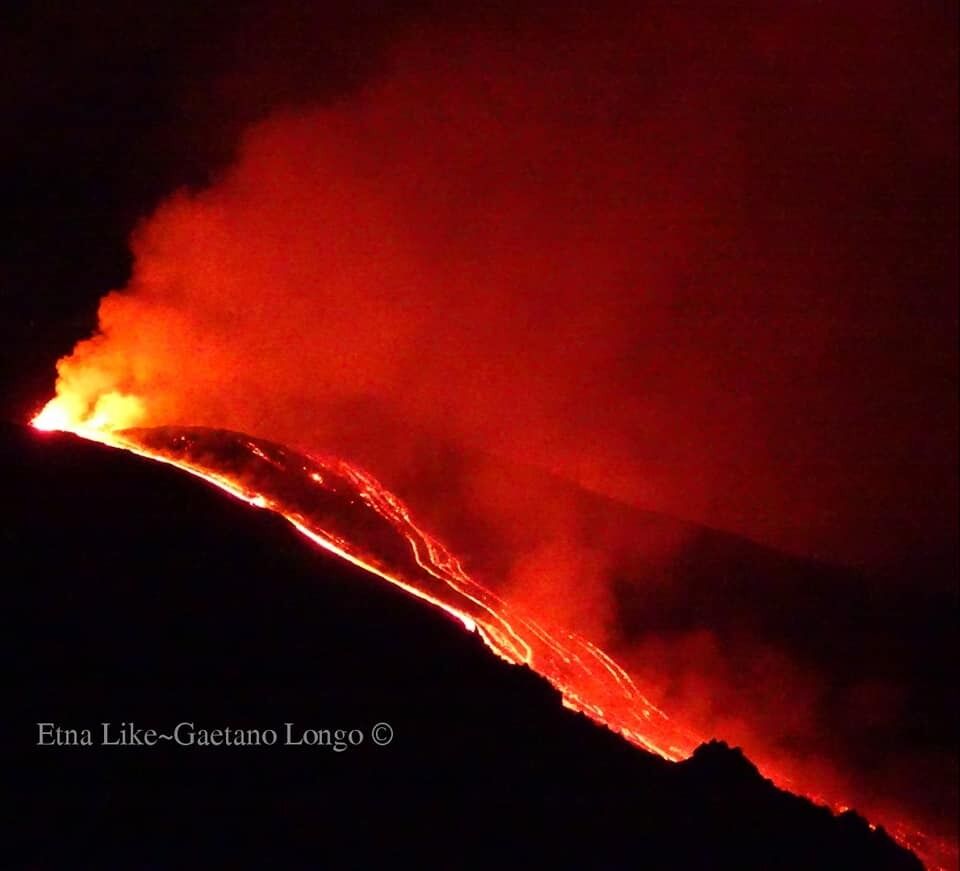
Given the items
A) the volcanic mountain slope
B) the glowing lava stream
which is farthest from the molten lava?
the volcanic mountain slope

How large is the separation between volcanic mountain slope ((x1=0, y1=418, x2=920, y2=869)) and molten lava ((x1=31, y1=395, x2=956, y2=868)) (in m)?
2.12

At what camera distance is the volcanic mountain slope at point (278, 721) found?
6.98 meters

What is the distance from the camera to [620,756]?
8.79 metres

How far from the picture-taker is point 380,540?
1277cm

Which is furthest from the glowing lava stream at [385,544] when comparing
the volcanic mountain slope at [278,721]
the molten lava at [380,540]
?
the volcanic mountain slope at [278,721]

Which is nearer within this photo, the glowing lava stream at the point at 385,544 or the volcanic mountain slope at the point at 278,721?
the volcanic mountain slope at the point at 278,721

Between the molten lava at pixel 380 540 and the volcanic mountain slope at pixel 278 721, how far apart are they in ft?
6.95

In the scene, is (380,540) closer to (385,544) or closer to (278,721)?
(385,544)

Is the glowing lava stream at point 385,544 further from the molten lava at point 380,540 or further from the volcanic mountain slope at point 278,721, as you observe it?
the volcanic mountain slope at point 278,721

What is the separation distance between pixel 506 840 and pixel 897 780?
1199 centimetres

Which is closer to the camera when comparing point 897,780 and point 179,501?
point 179,501


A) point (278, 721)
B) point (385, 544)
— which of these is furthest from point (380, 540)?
point (278, 721)

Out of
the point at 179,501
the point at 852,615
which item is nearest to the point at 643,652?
the point at 852,615

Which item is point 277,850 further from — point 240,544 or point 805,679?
point 805,679
